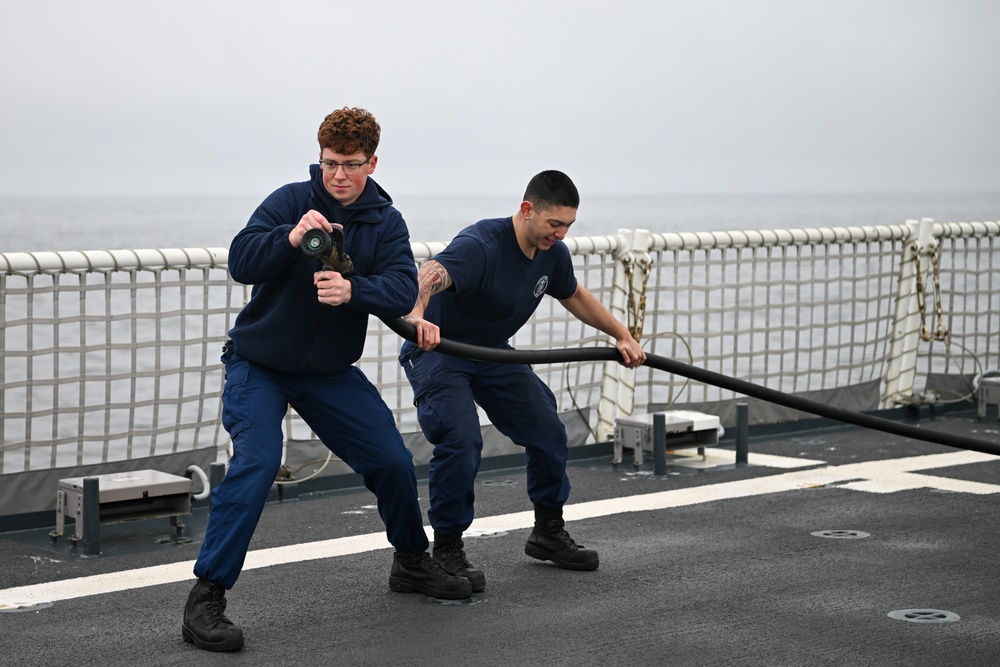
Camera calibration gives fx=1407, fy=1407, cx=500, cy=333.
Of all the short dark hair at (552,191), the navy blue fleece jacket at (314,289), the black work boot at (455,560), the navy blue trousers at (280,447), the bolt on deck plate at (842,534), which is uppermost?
the short dark hair at (552,191)

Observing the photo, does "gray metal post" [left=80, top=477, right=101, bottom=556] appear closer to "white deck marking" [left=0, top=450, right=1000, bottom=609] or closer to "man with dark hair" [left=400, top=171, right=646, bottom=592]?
"white deck marking" [left=0, top=450, right=1000, bottom=609]

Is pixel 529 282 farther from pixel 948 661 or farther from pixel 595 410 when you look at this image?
pixel 595 410

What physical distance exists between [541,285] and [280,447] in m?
1.33

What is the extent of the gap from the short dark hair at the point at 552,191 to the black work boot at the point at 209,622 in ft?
5.84

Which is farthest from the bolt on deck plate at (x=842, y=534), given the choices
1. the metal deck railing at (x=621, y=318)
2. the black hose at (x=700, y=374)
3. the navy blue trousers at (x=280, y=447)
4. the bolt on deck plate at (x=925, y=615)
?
the metal deck railing at (x=621, y=318)

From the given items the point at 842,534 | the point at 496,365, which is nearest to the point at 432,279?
the point at 496,365

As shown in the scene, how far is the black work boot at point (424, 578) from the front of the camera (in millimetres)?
4887

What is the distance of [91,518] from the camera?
18.3 feet

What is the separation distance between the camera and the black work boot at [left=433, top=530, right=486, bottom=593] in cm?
502

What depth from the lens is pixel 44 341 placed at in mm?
29672

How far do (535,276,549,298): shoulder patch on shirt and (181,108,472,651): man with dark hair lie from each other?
0.80m

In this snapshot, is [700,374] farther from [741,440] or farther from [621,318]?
[621,318]

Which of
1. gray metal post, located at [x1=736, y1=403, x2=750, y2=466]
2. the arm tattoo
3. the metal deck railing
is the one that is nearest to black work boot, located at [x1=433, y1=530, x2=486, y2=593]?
the arm tattoo

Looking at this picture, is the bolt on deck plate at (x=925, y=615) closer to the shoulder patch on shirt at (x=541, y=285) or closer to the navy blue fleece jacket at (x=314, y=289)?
the shoulder patch on shirt at (x=541, y=285)
